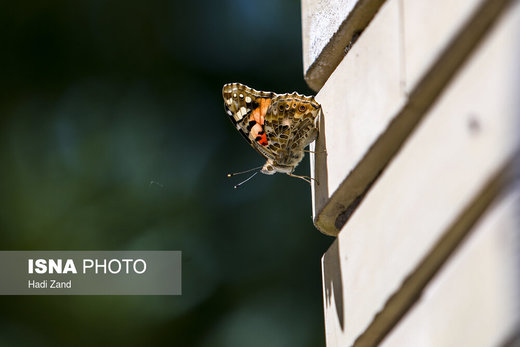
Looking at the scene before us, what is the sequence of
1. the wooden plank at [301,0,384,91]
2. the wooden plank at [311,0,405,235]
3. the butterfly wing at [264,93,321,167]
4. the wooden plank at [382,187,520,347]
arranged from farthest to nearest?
the butterfly wing at [264,93,321,167], the wooden plank at [301,0,384,91], the wooden plank at [311,0,405,235], the wooden plank at [382,187,520,347]

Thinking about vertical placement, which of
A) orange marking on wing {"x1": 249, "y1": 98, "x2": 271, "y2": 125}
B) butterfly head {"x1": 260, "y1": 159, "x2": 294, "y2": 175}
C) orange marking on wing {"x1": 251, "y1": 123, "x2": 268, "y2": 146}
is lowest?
butterfly head {"x1": 260, "y1": 159, "x2": 294, "y2": 175}

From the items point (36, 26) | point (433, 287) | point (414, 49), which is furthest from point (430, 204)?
point (36, 26)

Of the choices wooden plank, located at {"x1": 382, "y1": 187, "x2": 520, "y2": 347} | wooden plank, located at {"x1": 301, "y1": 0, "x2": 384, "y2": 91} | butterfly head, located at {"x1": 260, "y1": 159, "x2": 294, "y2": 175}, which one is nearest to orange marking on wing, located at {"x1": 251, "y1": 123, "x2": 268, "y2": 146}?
butterfly head, located at {"x1": 260, "y1": 159, "x2": 294, "y2": 175}

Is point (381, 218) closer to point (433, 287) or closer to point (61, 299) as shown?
point (433, 287)

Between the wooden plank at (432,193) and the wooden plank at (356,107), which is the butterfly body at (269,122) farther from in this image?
the wooden plank at (432,193)

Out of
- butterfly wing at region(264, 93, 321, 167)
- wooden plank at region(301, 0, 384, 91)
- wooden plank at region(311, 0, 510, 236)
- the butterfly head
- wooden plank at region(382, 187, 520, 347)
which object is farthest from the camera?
the butterfly head

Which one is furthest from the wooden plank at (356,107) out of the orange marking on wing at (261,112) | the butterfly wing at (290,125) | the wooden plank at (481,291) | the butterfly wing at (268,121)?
the orange marking on wing at (261,112)

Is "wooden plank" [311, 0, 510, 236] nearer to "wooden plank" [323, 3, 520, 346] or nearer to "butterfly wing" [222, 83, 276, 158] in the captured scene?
"wooden plank" [323, 3, 520, 346]

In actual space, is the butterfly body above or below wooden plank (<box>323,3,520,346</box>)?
below
